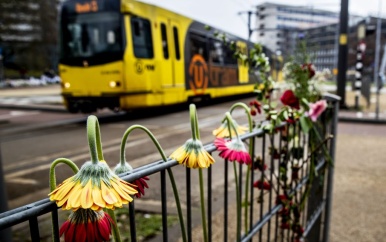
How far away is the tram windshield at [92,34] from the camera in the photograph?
30.2 feet

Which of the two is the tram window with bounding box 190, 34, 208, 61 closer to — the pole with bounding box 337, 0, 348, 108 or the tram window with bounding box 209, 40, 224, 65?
the tram window with bounding box 209, 40, 224, 65

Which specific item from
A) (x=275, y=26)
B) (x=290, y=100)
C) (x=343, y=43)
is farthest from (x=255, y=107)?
(x=343, y=43)

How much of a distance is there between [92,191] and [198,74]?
12.1 meters

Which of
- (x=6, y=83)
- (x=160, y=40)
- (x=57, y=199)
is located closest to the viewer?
(x=57, y=199)

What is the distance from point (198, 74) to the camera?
12.6 meters

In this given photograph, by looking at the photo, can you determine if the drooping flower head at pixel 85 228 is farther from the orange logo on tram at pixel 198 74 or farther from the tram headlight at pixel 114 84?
the orange logo on tram at pixel 198 74

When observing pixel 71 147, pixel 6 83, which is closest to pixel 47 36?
pixel 6 83

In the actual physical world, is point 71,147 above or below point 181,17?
below

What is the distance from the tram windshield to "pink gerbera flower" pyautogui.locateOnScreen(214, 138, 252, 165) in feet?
27.9

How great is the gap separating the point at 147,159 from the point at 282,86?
3.75 meters

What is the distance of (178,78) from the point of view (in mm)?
11375

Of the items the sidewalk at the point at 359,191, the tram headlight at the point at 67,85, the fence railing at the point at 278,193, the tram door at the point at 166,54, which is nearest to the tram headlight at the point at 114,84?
the tram headlight at the point at 67,85

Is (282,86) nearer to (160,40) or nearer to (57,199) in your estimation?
(57,199)

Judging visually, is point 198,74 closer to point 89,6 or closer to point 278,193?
point 89,6
